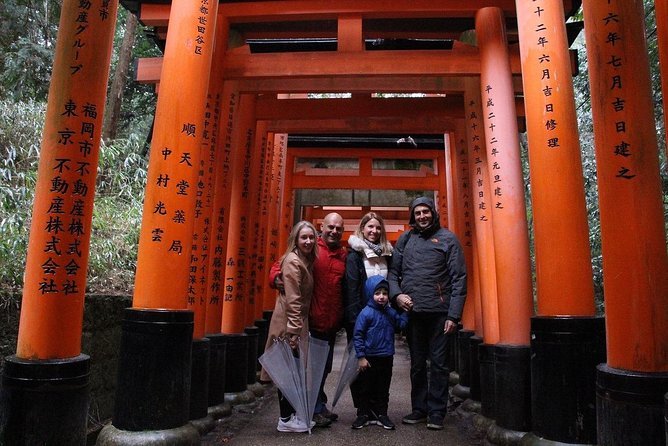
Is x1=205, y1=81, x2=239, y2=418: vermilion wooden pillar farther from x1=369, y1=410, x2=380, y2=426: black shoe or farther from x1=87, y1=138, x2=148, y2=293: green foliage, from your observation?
x1=369, y1=410, x2=380, y2=426: black shoe

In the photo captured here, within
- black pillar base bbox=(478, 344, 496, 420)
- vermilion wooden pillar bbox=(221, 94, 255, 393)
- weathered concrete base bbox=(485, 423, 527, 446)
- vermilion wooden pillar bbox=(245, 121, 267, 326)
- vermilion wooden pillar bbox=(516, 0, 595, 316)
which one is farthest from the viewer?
vermilion wooden pillar bbox=(245, 121, 267, 326)

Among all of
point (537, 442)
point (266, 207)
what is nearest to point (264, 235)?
point (266, 207)

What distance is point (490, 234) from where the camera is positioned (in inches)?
211

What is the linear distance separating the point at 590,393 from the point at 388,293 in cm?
170

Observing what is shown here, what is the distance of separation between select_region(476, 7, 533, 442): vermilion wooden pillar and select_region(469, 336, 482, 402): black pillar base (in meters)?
1.22

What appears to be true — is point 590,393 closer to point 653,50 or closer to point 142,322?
point 142,322

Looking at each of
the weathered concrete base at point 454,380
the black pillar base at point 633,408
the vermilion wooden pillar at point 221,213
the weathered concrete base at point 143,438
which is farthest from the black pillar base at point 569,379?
the weathered concrete base at point 454,380

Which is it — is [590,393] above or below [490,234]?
below

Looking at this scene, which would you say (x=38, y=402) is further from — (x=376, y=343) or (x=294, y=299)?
(x=376, y=343)

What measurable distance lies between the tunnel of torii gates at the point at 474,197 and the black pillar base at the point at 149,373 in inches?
0.5

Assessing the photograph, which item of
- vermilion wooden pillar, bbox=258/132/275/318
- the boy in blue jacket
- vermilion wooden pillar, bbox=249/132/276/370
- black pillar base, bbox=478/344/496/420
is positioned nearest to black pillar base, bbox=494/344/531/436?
black pillar base, bbox=478/344/496/420

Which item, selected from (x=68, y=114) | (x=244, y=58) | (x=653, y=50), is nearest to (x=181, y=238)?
(x=68, y=114)

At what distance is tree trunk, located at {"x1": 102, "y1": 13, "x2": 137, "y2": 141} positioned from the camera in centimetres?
972

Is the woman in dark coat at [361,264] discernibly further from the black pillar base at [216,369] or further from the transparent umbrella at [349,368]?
the black pillar base at [216,369]
